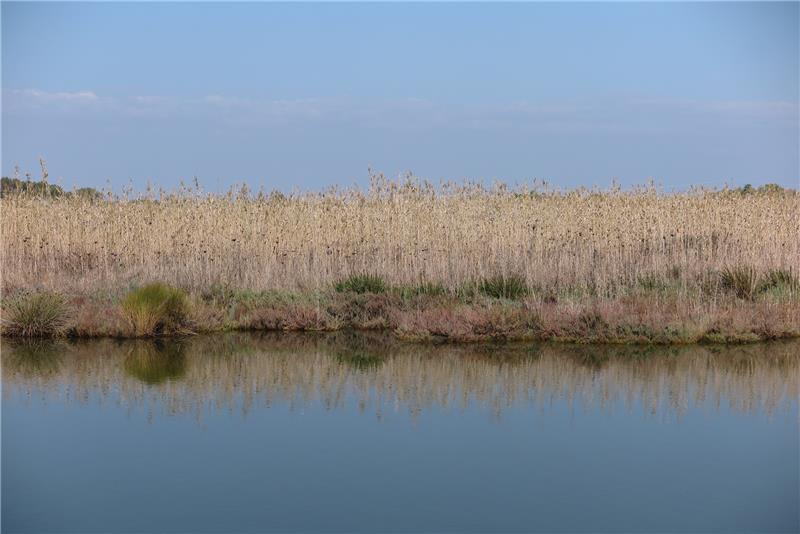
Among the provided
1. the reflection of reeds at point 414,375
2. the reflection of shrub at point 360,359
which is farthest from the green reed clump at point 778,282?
the reflection of shrub at point 360,359

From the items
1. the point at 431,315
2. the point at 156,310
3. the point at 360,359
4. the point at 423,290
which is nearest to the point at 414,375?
the point at 360,359

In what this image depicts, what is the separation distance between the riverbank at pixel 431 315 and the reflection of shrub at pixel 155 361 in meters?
0.64

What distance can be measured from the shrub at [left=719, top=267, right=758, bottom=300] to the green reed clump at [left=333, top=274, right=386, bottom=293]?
5.19m

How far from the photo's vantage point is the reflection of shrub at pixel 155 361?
10836mm

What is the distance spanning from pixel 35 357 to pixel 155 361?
1560 millimetres

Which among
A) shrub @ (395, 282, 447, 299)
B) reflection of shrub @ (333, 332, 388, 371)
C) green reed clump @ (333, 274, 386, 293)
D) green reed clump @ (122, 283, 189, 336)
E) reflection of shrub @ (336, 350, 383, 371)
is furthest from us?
green reed clump @ (333, 274, 386, 293)

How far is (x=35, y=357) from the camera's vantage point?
1199cm

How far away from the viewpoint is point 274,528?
589 cm

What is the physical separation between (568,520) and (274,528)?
1.82 metres

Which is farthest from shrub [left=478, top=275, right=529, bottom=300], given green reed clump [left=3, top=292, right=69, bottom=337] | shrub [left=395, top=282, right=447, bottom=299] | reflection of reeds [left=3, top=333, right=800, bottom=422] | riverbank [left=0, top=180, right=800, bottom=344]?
green reed clump [left=3, top=292, right=69, bottom=337]

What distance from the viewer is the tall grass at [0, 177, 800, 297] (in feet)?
51.3

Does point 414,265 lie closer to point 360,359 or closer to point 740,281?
point 360,359

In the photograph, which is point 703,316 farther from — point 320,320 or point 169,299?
point 169,299

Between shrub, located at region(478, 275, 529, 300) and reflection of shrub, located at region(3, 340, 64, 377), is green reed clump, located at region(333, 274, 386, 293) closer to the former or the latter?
shrub, located at region(478, 275, 529, 300)
